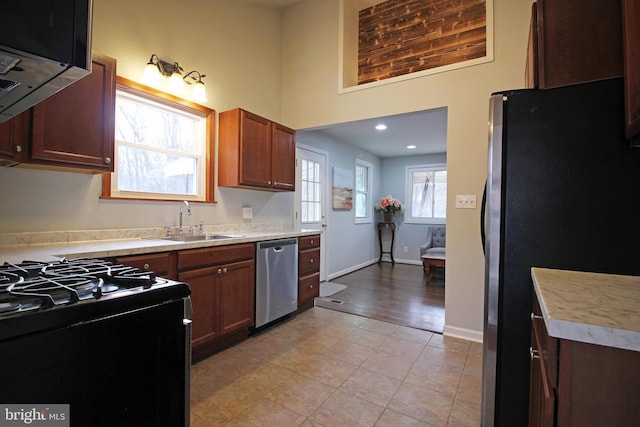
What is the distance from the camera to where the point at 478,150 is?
2623mm

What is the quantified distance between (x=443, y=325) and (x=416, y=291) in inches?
50.4

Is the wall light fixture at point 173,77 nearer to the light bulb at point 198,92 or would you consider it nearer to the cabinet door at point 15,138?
the light bulb at point 198,92

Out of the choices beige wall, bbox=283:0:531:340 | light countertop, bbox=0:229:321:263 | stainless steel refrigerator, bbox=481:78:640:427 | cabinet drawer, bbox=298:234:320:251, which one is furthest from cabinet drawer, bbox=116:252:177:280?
beige wall, bbox=283:0:531:340

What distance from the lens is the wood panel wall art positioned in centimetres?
298

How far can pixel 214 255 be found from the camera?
2.24m

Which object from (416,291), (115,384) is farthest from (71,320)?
(416,291)

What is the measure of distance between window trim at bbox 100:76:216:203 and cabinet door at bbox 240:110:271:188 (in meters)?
0.32

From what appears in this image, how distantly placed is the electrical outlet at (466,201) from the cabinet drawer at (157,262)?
92.7 inches

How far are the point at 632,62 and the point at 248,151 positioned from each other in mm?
2621

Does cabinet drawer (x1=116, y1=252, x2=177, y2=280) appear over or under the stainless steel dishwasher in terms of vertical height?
over

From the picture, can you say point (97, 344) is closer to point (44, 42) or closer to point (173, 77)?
point (44, 42)

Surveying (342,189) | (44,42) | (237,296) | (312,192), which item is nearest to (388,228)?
(342,189)

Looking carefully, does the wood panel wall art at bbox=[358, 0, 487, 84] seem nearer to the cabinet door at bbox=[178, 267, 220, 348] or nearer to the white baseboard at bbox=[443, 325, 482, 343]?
the white baseboard at bbox=[443, 325, 482, 343]

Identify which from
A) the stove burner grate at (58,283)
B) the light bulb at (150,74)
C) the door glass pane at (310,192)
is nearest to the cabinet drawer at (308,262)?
the door glass pane at (310,192)
